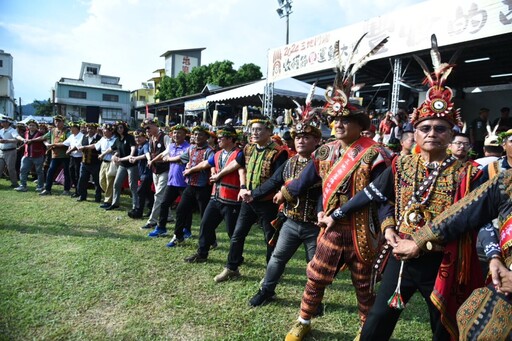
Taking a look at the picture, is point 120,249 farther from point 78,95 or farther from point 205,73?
point 78,95

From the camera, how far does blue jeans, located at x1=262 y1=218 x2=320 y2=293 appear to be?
11.5 ft

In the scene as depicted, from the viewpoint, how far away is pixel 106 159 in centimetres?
819

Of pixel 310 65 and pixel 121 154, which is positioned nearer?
pixel 121 154

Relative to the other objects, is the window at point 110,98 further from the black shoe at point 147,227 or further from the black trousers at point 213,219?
the black trousers at point 213,219

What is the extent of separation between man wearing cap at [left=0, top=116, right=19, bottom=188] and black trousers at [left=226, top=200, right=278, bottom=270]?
8596 mm

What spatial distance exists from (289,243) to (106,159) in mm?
6062

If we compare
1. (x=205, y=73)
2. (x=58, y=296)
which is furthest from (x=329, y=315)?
A: (x=205, y=73)

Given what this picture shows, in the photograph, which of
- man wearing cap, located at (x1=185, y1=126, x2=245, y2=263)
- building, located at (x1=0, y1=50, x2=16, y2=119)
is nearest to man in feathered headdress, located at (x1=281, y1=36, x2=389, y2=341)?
man wearing cap, located at (x1=185, y1=126, x2=245, y2=263)

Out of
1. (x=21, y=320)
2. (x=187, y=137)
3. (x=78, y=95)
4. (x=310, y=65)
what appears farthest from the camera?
(x=78, y=95)

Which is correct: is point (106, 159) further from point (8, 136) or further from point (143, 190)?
point (8, 136)

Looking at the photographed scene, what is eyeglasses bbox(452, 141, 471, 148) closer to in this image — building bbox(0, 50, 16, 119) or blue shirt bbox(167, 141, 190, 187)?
blue shirt bbox(167, 141, 190, 187)

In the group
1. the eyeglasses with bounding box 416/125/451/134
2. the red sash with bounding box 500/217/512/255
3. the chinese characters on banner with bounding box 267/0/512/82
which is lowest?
the red sash with bounding box 500/217/512/255

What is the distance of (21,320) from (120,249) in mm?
1966

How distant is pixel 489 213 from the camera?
188 cm
